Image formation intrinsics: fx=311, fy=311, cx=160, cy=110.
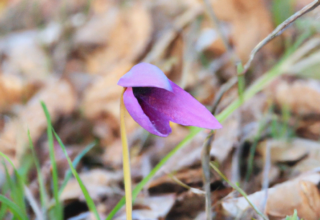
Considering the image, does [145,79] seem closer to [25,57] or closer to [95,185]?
[95,185]

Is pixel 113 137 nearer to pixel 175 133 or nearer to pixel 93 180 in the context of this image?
pixel 175 133

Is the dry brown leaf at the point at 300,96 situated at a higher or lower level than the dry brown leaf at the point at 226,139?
lower

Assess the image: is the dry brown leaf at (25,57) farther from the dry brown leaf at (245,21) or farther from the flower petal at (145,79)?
the flower petal at (145,79)

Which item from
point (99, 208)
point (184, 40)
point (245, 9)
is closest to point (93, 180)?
point (99, 208)

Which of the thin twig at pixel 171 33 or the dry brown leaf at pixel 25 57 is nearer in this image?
the thin twig at pixel 171 33

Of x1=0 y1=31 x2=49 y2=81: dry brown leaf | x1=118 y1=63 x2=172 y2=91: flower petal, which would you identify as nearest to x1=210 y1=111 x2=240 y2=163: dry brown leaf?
x1=118 y1=63 x2=172 y2=91: flower petal

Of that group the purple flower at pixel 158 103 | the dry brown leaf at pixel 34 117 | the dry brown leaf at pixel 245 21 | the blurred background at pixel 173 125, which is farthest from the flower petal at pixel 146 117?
the dry brown leaf at pixel 245 21
